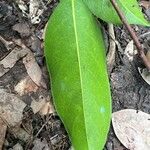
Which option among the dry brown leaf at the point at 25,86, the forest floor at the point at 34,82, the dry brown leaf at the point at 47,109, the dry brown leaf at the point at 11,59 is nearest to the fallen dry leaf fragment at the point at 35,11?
the forest floor at the point at 34,82

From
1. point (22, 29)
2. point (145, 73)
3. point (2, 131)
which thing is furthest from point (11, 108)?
point (145, 73)

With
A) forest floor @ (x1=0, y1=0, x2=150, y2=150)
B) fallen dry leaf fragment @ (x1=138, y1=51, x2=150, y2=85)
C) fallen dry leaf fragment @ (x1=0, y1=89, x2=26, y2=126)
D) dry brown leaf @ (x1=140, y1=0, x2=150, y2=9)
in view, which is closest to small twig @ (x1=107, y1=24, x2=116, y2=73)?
forest floor @ (x1=0, y1=0, x2=150, y2=150)

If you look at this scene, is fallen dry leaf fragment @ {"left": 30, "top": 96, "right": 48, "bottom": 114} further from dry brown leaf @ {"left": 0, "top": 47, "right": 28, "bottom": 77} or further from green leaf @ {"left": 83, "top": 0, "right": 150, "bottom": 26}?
green leaf @ {"left": 83, "top": 0, "right": 150, "bottom": 26}

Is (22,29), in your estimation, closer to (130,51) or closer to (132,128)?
(130,51)

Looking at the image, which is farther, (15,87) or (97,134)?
(15,87)

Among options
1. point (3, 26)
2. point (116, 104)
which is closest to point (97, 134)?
point (116, 104)

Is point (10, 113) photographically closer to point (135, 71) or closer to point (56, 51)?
point (56, 51)
